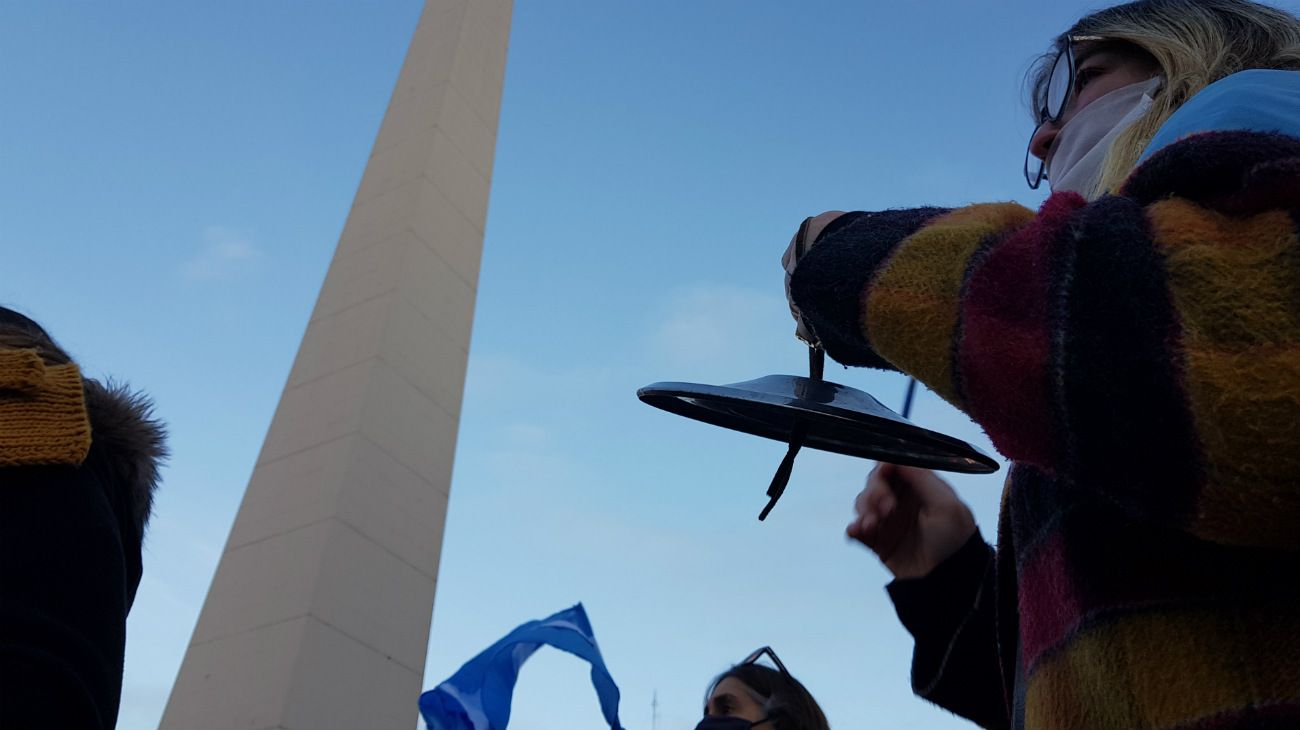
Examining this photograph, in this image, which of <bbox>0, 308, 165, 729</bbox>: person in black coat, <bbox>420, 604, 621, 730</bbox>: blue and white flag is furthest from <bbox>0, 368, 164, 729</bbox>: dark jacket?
<bbox>420, 604, 621, 730</bbox>: blue and white flag

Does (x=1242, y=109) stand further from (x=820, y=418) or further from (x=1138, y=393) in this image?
(x=820, y=418)

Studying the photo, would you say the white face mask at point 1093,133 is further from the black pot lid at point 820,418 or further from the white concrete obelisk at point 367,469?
the white concrete obelisk at point 367,469

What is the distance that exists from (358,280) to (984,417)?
6687 millimetres

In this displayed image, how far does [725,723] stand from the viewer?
4.48m

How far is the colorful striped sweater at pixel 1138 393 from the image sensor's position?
0.96 meters

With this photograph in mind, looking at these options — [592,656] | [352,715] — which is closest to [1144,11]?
[352,715]

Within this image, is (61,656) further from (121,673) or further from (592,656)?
(592,656)

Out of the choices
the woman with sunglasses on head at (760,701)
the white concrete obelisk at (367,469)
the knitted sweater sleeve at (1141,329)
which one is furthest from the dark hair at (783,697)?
the knitted sweater sleeve at (1141,329)

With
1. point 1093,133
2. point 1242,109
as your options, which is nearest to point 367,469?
point 1093,133

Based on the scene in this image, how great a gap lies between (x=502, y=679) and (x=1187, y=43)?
5372 mm

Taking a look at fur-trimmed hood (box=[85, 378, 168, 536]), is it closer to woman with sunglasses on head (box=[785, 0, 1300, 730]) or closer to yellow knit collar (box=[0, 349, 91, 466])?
yellow knit collar (box=[0, 349, 91, 466])

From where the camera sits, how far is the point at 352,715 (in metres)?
5.49

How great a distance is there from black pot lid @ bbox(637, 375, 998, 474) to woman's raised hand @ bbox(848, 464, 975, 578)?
91 mm

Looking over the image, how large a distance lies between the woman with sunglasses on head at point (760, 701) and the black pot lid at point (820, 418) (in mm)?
3090
